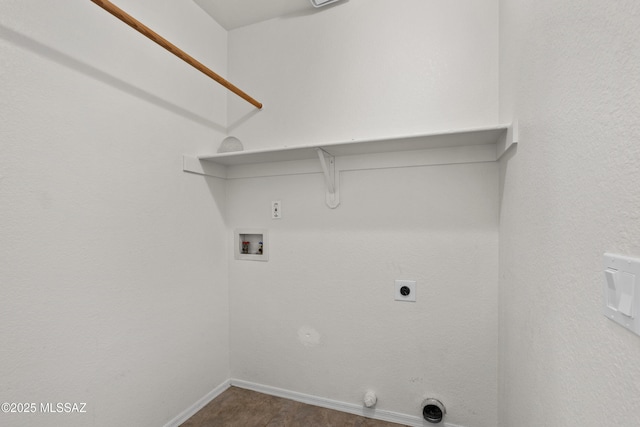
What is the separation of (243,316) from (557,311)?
1.72m

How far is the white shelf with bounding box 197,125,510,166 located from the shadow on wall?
31cm

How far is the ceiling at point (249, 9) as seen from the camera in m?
1.72

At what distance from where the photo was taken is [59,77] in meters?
1.07

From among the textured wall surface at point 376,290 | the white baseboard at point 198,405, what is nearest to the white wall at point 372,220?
the textured wall surface at point 376,290

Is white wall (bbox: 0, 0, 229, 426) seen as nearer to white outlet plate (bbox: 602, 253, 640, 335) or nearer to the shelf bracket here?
the shelf bracket

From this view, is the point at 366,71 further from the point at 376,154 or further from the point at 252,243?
the point at 252,243

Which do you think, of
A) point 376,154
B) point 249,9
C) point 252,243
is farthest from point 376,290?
point 249,9

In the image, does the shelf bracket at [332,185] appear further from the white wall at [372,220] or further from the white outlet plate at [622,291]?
the white outlet plate at [622,291]

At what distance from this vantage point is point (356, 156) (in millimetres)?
1635

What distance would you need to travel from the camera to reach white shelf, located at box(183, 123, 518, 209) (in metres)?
1.31

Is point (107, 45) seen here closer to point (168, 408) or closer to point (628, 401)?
point (168, 408)

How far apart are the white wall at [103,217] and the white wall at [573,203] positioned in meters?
1.62

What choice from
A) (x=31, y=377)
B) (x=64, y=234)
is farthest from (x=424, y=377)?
(x=64, y=234)

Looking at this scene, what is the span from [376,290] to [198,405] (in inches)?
50.0
